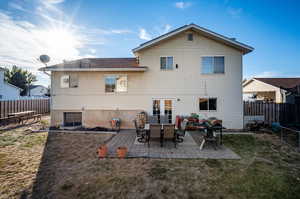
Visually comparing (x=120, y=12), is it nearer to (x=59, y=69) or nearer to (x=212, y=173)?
(x=59, y=69)

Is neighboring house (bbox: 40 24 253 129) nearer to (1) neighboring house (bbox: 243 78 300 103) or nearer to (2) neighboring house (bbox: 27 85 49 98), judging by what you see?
(1) neighboring house (bbox: 243 78 300 103)

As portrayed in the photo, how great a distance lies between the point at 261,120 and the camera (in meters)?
9.41

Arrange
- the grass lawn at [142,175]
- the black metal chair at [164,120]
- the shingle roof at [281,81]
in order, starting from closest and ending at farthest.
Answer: the grass lawn at [142,175]
the black metal chair at [164,120]
the shingle roof at [281,81]

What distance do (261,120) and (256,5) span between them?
29.5ft

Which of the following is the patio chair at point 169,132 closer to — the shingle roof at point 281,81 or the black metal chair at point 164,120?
the black metal chair at point 164,120

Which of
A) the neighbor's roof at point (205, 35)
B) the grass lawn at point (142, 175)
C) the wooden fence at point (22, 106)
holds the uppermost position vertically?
the neighbor's roof at point (205, 35)

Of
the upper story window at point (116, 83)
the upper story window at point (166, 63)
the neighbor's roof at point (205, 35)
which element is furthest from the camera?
the upper story window at point (116, 83)

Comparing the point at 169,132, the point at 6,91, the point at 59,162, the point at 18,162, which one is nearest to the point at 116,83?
the point at 169,132

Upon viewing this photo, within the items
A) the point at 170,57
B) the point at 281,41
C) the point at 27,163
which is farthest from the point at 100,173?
the point at 281,41

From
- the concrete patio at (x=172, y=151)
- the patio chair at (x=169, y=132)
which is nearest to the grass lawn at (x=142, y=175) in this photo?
the concrete patio at (x=172, y=151)

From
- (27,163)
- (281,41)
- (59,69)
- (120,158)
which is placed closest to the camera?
(27,163)

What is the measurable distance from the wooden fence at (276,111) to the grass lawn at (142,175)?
5.25 m

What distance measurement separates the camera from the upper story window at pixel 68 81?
9992mm

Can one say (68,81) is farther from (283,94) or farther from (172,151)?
(283,94)
